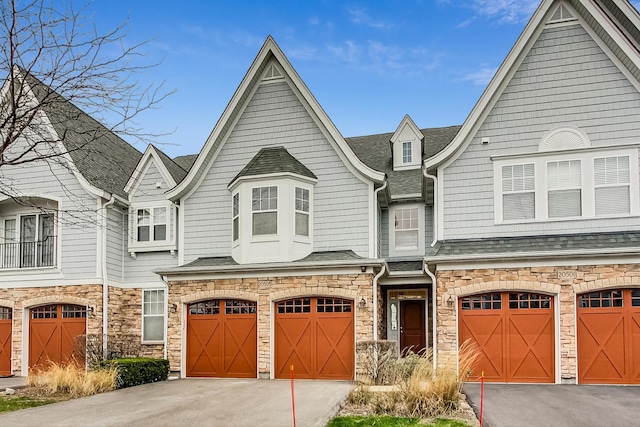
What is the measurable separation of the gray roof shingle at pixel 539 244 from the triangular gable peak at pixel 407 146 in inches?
211

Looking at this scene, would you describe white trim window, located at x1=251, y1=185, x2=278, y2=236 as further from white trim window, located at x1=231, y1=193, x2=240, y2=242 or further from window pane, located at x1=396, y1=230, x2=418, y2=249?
window pane, located at x1=396, y1=230, x2=418, y2=249

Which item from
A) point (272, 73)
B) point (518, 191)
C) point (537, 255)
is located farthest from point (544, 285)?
point (272, 73)

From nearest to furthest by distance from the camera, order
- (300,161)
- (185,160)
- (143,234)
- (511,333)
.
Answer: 1. (511,333)
2. (300,161)
3. (143,234)
4. (185,160)

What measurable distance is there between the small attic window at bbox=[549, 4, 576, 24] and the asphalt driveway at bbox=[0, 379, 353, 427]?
37.2 feet

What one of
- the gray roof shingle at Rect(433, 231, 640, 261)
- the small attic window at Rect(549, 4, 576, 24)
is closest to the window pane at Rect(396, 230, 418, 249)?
the gray roof shingle at Rect(433, 231, 640, 261)

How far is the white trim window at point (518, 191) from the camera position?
16.0 meters

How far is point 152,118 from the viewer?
32.8 ft

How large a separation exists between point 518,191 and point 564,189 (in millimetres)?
1169

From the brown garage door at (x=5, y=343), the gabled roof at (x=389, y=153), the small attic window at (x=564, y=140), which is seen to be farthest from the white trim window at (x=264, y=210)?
the brown garage door at (x=5, y=343)

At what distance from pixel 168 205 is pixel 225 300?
4589 millimetres

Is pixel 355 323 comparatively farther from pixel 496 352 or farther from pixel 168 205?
pixel 168 205

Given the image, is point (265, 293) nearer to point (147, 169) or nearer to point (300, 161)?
point (300, 161)

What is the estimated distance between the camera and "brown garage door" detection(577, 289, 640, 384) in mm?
14188

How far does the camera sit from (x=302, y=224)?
17656mm
